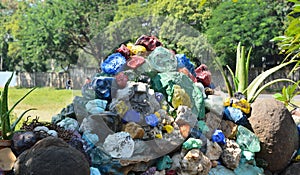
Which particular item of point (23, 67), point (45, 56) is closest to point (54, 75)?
point (45, 56)

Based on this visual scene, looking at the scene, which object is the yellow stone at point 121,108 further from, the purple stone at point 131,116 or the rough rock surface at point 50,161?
the rough rock surface at point 50,161

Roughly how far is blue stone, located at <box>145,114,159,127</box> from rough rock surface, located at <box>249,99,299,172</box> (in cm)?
118

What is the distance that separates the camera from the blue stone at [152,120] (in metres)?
3.75

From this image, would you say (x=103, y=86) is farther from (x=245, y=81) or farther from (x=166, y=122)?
(x=245, y=81)

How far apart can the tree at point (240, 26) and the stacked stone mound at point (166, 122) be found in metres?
18.6

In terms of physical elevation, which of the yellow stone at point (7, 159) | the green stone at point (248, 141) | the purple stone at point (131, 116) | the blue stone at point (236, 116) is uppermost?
the purple stone at point (131, 116)

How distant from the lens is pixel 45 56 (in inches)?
1052

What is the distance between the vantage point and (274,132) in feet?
14.2

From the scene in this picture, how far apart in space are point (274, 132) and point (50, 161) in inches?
94.7

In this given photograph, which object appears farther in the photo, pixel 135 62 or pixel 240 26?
pixel 240 26

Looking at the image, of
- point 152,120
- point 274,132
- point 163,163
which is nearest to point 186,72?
point 152,120

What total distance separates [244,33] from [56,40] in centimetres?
1062

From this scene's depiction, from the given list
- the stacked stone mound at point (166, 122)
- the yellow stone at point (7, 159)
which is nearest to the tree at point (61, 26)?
the stacked stone mound at point (166, 122)

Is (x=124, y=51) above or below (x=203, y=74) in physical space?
above
